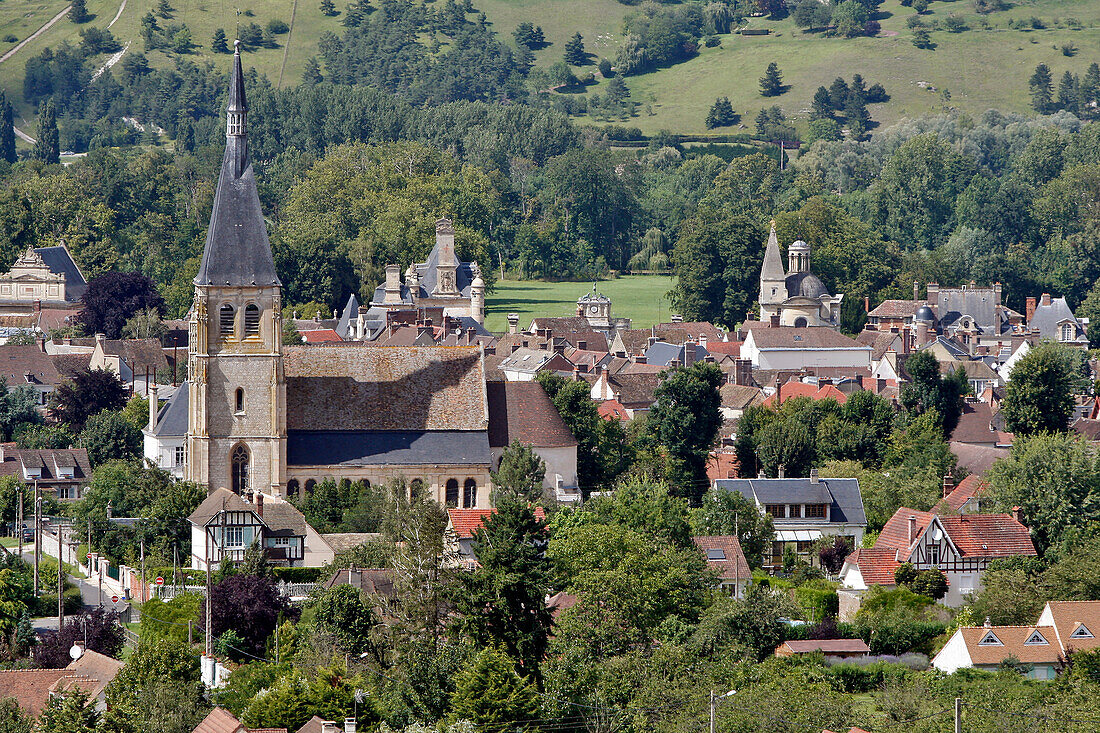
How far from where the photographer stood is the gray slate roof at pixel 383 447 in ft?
221

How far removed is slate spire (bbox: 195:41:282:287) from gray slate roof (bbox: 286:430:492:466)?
5260mm

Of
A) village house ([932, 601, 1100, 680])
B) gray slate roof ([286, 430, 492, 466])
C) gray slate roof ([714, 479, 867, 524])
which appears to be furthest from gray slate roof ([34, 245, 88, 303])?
village house ([932, 601, 1100, 680])

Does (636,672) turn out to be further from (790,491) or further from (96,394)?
(96,394)

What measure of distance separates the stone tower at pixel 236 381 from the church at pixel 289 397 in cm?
3

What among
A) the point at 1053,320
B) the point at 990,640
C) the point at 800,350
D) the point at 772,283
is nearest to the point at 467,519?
the point at 990,640

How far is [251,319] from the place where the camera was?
221ft

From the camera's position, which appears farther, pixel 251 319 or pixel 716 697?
pixel 251 319

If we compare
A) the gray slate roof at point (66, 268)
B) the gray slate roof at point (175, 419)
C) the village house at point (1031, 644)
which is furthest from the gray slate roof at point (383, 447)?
the gray slate roof at point (66, 268)

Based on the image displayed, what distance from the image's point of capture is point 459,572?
52.9 meters

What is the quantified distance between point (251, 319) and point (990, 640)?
26279 mm

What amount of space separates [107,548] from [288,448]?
256 inches

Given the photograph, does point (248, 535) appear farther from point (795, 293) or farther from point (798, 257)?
point (798, 257)

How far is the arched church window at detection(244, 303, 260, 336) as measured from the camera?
221ft

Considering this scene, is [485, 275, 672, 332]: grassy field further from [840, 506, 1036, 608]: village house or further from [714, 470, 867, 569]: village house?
[840, 506, 1036, 608]: village house
